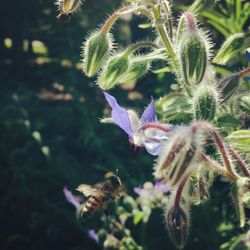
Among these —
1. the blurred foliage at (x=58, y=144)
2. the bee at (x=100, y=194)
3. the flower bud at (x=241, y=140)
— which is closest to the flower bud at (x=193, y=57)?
the flower bud at (x=241, y=140)

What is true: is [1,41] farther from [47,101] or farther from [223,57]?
[223,57]

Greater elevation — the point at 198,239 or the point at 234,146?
the point at 234,146

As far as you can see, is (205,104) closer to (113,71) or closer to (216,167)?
(216,167)

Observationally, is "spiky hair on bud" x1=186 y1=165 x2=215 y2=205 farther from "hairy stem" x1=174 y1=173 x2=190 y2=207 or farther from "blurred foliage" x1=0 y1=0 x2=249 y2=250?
"blurred foliage" x1=0 y1=0 x2=249 y2=250

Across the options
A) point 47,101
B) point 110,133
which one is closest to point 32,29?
point 47,101

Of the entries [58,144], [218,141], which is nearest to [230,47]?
[218,141]

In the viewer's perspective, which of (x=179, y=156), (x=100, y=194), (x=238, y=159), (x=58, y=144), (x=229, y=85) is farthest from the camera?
(x=58, y=144)

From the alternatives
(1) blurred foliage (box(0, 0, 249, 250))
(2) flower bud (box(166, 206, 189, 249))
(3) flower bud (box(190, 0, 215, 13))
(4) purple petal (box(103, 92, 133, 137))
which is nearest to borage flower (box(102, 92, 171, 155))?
(4) purple petal (box(103, 92, 133, 137))
